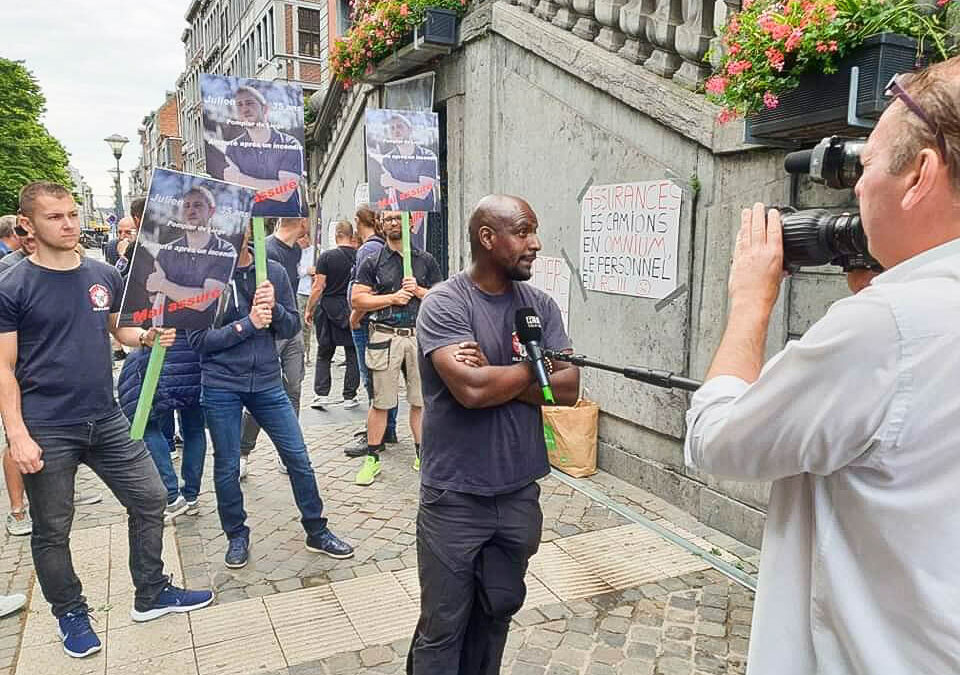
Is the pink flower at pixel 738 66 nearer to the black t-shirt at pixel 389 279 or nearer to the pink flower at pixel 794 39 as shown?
the pink flower at pixel 794 39

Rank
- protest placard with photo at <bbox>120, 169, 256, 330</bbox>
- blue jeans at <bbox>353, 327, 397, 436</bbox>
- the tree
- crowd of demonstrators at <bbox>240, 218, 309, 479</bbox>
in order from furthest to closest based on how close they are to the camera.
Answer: the tree
blue jeans at <bbox>353, 327, 397, 436</bbox>
crowd of demonstrators at <bbox>240, 218, 309, 479</bbox>
protest placard with photo at <bbox>120, 169, 256, 330</bbox>

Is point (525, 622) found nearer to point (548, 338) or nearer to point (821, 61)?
point (548, 338)

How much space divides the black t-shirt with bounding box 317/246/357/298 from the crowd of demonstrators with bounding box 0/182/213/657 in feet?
12.8

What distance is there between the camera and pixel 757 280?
4.24 ft

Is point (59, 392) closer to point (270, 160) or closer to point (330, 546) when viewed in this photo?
point (270, 160)

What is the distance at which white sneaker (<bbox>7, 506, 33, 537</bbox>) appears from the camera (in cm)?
482

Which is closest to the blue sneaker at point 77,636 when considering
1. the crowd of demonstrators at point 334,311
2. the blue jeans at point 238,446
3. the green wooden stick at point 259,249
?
the blue jeans at point 238,446

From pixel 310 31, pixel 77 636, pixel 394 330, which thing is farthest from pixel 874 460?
pixel 310 31

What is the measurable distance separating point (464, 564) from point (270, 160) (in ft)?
9.28

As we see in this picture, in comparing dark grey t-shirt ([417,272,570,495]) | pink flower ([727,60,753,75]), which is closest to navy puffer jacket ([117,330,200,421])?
dark grey t-shirt ([417,272,570,495])

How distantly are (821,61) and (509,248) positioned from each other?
83.7 inches

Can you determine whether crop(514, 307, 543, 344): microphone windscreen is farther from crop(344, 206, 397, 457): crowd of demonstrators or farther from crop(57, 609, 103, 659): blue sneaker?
crop(344, 206, 397, 457): crowd of demonstrators

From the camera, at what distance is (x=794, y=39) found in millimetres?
3484

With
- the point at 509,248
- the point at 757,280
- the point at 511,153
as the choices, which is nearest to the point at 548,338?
the point at 509,248
